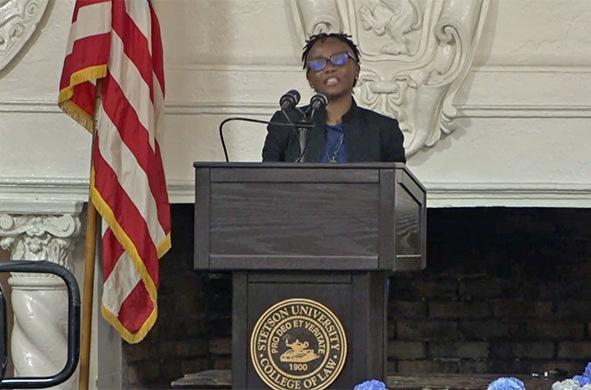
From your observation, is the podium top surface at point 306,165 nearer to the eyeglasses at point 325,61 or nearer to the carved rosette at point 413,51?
the eyeglasses at point 325,61

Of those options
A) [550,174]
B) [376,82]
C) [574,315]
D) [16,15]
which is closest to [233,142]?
[376,82]

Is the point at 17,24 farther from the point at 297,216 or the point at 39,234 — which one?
the point at 297,216

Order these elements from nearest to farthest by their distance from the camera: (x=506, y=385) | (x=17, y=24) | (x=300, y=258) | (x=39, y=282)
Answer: (x=506, y=385) → (x=300, y=258) → (x=39, y=282) → (x=17, y=24)

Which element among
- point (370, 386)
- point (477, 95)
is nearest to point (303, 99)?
point (477, 95)

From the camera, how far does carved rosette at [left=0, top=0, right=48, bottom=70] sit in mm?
4625

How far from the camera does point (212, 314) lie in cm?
566

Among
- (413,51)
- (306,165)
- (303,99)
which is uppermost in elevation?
(413,51)

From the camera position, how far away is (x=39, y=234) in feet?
14.8

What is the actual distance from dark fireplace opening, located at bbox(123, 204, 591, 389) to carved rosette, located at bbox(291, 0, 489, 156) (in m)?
1.06

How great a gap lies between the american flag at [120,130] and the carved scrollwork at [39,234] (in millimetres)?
403

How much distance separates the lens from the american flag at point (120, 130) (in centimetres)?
409

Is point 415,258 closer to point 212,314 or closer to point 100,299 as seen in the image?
point 100,299

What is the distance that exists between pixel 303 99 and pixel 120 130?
0.92m

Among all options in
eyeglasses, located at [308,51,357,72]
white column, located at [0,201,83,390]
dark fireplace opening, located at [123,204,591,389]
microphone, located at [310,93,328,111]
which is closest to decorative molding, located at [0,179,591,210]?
white column, located at [0,201,83,390]
